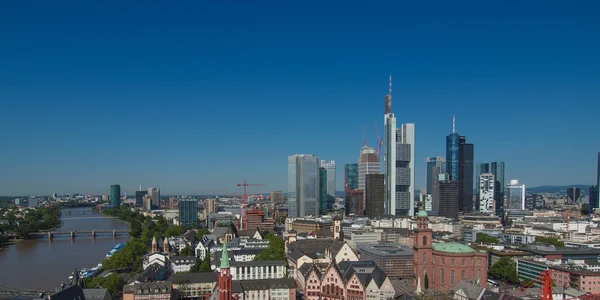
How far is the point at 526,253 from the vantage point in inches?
2007

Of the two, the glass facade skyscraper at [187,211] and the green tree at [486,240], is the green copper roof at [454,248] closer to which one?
the green tree at [486,240]

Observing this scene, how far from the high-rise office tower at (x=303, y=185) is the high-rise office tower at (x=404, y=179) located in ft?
71.9

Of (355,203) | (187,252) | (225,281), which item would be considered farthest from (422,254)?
(355,203)

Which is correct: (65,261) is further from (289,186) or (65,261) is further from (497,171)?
(497,171)

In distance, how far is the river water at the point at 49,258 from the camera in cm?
4584

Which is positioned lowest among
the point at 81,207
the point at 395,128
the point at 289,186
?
the point at 81,207

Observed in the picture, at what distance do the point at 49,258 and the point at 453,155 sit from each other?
364ft

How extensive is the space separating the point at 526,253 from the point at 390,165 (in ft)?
223

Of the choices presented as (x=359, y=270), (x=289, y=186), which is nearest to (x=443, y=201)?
(x=289, y=186)

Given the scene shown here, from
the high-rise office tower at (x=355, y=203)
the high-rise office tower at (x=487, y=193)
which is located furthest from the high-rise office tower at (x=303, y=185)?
the high-rise office tower at (x=487, y=193)

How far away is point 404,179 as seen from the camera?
118188 millimetres

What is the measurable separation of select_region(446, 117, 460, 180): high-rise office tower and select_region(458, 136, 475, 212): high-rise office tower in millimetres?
957

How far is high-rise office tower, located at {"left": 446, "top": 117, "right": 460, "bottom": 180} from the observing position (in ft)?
461

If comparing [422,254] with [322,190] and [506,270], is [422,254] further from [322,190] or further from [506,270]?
[322,190]
